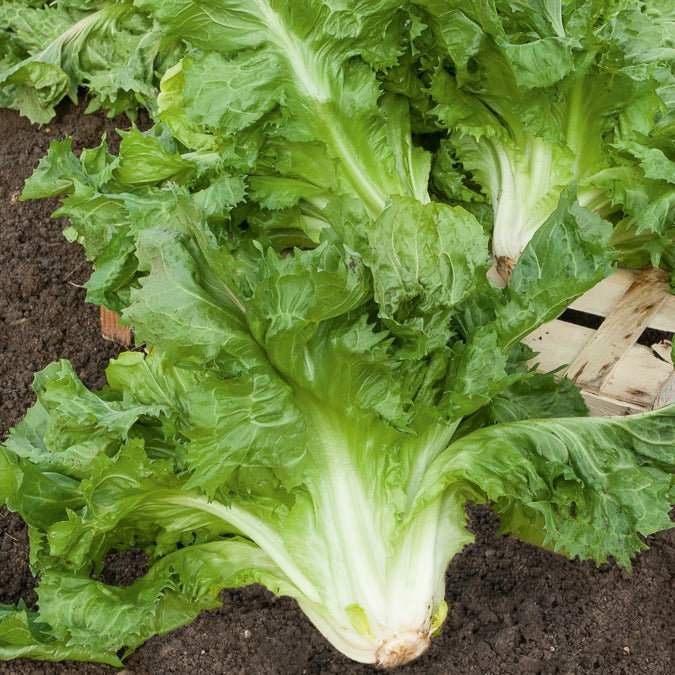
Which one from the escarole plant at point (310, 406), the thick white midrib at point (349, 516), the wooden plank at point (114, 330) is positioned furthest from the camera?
A: the wooden plank at point (114, 330)

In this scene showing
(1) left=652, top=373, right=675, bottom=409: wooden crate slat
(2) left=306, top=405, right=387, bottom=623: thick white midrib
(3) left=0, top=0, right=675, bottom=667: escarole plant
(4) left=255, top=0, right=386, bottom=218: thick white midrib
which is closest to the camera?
(3) left=0, top=0, right=675, bottom=667: escarole plant

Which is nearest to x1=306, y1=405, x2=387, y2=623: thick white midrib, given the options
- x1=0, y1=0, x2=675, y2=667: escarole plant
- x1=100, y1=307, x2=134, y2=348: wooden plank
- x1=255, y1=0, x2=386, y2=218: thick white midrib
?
x1=0, y1=0, x2=675, y2=667: escarole plant

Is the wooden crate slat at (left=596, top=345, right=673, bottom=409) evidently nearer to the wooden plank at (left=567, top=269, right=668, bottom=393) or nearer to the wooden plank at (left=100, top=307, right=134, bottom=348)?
the wooden plank at (left=567, top=269, right=668, bottom=393)

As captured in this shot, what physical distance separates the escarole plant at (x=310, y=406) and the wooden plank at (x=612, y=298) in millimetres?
501

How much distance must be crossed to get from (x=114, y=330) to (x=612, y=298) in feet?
6.33

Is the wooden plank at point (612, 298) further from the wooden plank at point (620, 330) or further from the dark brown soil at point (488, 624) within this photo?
the dark brown soil at point (488, 624)

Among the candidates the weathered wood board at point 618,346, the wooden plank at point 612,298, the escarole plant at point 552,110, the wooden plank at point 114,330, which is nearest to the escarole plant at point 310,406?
the escarole plant at point 552,110

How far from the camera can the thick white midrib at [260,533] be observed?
7.99ft

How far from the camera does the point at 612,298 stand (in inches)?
125

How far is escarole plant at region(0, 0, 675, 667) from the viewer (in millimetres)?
2184

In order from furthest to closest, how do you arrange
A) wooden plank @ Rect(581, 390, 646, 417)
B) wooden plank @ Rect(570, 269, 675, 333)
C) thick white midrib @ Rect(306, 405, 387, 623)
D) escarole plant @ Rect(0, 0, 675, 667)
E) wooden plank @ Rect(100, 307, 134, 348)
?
wooden plank @ Rect(100, 307, 134, 348)
wooden plank @ Rect(570, 269, 675, 333)
wooden plank @ Rect(581, 390, 646, 417)
thick white midrib @ Rect(306, 405, 387, 623)
escarole plant @ Rect(0, 0, 675, 667)

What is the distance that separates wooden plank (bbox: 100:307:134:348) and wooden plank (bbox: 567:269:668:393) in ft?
5.66

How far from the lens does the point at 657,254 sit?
294cm

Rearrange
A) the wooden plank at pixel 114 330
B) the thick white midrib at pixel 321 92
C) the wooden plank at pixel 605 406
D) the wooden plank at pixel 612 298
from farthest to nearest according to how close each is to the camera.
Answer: the wooden plank at pixel 114 330
the wooden plank at pixel 612 298
the wooden plank at pixel 605 406
the thick white midrib at pixel 321 92
